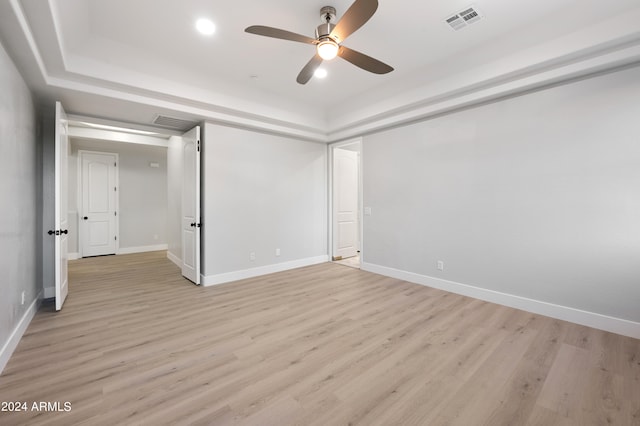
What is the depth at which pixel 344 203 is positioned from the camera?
6.14 meters

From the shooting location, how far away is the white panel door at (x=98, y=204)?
6402 millimetres

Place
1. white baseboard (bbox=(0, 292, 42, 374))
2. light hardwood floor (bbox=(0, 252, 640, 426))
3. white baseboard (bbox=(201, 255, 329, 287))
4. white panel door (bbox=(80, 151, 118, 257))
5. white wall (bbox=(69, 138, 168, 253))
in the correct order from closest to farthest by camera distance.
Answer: light hardwood floor (bbox=(0, 252, 640, 426)), white baseboard (bbox=(0, 292, 42, 374)), white baseboard (bbox=(201, 255, 329, 287)), white panel door (bbox=(80, 151, 118, 257)), white wall (bbox=(69, 138, 168, 253))

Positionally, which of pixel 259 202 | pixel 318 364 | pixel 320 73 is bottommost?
pixel 318 364

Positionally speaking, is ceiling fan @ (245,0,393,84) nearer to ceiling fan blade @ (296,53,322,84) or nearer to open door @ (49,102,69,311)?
ceiling fan blade @ (296,53,322,84)

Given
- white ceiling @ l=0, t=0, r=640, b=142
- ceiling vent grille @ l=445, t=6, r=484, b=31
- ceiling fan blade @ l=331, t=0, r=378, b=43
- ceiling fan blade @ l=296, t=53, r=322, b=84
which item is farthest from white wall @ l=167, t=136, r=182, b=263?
ceiling vent grille @ l=445, t=6, r=484, b=31

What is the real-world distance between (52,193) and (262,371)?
386cm

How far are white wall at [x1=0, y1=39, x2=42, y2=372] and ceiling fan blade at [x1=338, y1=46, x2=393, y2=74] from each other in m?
2.74

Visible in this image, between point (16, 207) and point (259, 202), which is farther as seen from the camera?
point (259, 202)

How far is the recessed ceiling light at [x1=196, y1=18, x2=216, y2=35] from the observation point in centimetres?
262

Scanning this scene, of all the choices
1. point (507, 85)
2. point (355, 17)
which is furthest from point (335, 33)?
point (507, 85)

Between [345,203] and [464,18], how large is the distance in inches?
158

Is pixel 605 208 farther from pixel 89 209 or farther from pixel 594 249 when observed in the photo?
pixel 89 209

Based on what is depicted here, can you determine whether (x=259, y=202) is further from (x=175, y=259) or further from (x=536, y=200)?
(x=536, y=200)

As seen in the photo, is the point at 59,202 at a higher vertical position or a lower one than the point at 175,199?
lower
